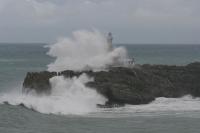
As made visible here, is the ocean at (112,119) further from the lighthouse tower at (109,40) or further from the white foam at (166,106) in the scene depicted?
the lighthouse tower at (109,40)

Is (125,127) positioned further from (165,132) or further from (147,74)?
(147,74)

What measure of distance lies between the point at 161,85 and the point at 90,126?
42.0 feet

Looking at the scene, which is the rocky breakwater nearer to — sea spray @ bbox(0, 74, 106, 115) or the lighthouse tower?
sea spray @ bbox(0, 74, 106, 115)

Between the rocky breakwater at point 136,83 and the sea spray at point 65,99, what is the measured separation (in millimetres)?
506

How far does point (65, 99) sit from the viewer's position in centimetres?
3922

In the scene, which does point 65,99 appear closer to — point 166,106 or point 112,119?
point 112,119

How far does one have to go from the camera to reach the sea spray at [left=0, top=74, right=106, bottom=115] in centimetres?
3722

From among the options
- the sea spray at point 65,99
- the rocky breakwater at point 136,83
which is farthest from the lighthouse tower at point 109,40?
the sea spray at point 65,99

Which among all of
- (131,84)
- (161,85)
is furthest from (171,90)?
(131,84)

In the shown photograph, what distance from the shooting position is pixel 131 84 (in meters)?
40.8

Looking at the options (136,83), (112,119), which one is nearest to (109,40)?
(136,83)

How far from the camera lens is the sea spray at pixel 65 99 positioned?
37.2m

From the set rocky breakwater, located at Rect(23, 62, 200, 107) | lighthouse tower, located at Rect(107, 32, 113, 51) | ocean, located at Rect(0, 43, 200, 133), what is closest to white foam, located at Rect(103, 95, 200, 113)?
ocean, located at Rect(0, 43, 200, 133)

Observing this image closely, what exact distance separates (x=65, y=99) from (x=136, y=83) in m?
5.83
